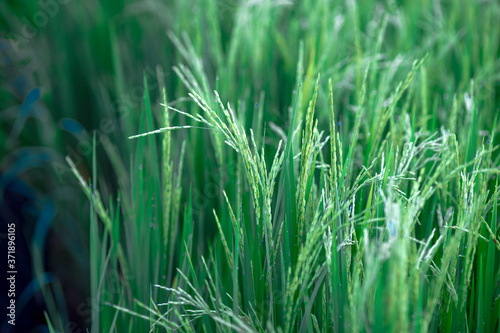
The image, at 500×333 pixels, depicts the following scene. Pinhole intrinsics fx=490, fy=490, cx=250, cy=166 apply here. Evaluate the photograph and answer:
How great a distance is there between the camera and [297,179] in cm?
95

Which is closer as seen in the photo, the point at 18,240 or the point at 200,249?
the point at 200,249

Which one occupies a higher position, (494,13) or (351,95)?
(494,13)

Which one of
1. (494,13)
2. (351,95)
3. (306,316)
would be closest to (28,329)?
(306,316)

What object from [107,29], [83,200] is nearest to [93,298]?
[83,200]

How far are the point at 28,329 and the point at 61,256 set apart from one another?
31cm

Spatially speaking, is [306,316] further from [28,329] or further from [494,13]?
[494,13]

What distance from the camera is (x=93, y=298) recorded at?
0.89 m

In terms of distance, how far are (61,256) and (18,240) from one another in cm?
16

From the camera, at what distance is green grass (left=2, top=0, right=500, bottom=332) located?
2.42 feet

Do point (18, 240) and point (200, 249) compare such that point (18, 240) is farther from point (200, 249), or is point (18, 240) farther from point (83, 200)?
point (200, 249)

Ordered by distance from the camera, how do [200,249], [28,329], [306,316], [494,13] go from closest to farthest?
1. [306,316]
2. [200,249]
3. [28,329]
4. [494,13]

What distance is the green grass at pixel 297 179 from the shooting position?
74 centimetres

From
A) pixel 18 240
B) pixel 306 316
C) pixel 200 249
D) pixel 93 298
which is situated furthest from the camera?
pixel 18 240

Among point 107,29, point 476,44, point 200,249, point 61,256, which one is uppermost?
point 107,29
